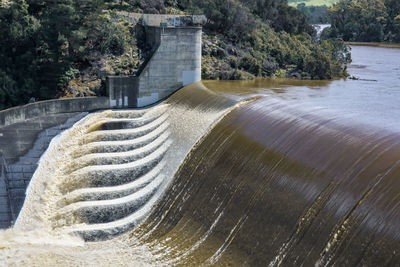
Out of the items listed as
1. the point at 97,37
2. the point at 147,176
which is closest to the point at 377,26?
the point at 97,37

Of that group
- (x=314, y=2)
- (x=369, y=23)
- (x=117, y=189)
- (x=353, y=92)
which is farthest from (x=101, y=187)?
(x=314, y=2)

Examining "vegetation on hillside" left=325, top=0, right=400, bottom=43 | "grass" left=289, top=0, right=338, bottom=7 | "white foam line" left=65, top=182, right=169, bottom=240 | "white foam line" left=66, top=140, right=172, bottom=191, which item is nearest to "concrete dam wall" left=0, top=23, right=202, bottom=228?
"white foam line" left=66, top=140, right=172, bottom=191

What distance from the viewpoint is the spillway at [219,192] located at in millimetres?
11023

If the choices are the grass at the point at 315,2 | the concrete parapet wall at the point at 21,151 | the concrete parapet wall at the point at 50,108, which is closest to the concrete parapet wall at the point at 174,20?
the concrete parapet wall at the point at 50,108

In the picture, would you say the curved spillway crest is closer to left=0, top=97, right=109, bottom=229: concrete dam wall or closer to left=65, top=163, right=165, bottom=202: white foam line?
left=65, top=163, right=165, bottom=202: white foam line

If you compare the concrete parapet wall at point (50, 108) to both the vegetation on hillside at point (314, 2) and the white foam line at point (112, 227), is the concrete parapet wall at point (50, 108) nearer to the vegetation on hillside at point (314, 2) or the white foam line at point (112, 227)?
the white foam line at point (112, 227)

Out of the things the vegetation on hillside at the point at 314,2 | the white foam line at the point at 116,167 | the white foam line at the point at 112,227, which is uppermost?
the vegetation on hillside at the point at 314,2

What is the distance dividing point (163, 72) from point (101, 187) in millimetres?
8567

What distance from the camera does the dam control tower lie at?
2338cm

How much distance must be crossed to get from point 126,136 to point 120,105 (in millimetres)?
4145

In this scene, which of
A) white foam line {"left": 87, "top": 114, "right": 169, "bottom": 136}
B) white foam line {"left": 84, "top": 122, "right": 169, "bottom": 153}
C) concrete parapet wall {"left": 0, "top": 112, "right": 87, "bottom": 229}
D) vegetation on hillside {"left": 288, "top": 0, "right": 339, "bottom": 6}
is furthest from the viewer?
vegetation on hillside {"left": 288, "top": 0, "right": 339, "bottom": 6}

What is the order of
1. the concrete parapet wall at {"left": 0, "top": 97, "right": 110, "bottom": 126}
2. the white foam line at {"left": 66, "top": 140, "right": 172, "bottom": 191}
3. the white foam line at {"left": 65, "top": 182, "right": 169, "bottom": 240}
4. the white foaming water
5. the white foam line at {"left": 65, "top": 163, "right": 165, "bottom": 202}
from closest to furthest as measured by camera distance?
the white foaming water → the white foam line at {"left": 65, "top": 182, "right": 169, "bottom": 240} → the white foam line at {"left": 65, "top": 163, "right": 165, "bottom": 202} → the white foam line at {"left": 66, "top": 140, "right": 172, "bottom": 191} → the concrete parapet wall at {"left": 0, "top": 97, "right": 110, "bottom": 126}

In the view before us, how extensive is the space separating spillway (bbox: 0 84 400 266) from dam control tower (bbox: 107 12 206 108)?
3.02m

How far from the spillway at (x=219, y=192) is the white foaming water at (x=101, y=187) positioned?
0.13ft
